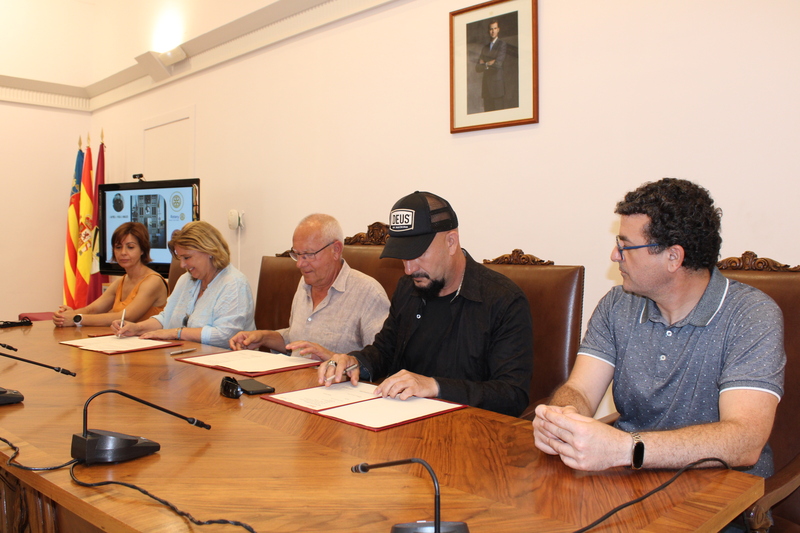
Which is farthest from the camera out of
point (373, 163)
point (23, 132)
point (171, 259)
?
point (23, 132)

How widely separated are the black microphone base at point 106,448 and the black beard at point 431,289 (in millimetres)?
1094

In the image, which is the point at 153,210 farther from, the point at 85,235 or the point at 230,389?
the point at 230,389

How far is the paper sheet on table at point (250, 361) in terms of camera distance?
2.09 m

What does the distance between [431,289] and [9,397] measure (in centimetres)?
128

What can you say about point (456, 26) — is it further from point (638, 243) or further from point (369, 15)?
point (638, 243)

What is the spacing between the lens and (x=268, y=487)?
3.48 feet

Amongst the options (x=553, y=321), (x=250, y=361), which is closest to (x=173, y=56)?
(x=250, y=361)

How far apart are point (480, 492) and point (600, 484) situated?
0.22 metres

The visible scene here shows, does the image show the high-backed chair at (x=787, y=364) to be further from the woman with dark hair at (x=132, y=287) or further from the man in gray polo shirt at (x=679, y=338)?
the woman with dark hair at (x=132, y=287)

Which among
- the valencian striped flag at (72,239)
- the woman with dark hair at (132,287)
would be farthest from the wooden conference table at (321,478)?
the valencian striped flag at (72,239)

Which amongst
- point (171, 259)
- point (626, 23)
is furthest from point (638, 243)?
point (171, 259)

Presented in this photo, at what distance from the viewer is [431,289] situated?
6.95ft

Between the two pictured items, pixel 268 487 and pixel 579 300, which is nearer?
pixel 268 487

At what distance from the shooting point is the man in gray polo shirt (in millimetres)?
1342
